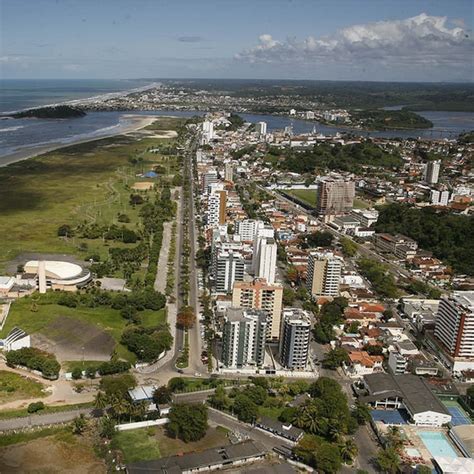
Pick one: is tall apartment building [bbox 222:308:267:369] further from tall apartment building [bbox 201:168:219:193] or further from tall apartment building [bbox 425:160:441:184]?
tall apartment building [bbox 425:160:441:184]

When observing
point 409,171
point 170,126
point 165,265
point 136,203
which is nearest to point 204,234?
point 165,265

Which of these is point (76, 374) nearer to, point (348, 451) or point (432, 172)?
point (348, 451)

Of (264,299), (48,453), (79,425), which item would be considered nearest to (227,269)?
(264,299)

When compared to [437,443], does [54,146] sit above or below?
below

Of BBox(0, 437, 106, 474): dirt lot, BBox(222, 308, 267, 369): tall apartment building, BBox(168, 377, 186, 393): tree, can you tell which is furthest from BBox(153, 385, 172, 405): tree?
BBox(222, 308, 267, 369): tall apartment building

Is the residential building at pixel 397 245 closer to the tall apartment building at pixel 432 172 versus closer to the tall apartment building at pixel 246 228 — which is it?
the tall apartment building at pixel 246 228

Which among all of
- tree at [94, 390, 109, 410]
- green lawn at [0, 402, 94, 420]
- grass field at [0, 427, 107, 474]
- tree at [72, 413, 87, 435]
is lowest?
green lawn at [0, 402, 94, 420]
